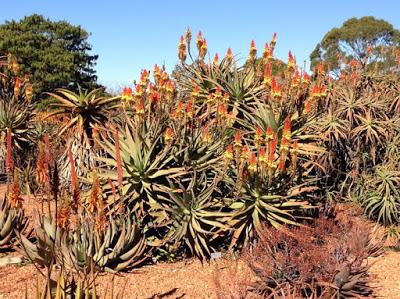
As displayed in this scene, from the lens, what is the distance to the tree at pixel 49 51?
32062 mm

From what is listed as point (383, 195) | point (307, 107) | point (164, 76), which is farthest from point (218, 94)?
point (383, 195)

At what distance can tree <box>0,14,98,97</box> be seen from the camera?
32.1 meters

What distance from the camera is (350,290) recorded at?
5.10 meters

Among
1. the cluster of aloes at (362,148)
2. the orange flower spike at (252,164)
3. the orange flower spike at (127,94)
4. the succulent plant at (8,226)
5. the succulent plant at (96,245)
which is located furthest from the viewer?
the cluster of aloes at (362,148)

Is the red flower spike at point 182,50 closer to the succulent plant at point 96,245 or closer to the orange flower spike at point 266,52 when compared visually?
the orange flower spike at point 266,52

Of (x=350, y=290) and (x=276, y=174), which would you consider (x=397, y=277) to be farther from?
(x=276, y=174)

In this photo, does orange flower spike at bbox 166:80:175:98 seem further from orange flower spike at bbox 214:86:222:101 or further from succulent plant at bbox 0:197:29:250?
succulent plant at bbox 0:197:29:250

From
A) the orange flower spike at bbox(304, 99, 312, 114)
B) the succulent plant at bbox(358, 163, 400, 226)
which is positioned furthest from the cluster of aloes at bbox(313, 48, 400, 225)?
the orange flower spike at bbox(304, 99, 312, 114)

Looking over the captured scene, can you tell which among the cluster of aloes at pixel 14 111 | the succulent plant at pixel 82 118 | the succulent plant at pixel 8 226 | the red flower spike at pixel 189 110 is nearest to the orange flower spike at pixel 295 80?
the red flower spike at pixel 189 110

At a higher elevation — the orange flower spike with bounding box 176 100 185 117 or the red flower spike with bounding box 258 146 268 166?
the orange flower spike with bounding box 176 100 185 117

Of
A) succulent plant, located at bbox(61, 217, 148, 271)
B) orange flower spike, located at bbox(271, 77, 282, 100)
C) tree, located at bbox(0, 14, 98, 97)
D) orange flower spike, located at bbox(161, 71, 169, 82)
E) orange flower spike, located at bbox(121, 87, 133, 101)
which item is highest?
tree, located at bbox(0, 14, 98, 97)

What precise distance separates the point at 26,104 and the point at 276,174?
6996 mm

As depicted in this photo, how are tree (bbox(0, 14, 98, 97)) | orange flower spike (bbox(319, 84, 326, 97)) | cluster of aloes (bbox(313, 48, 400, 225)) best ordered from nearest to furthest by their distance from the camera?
orange flower spike (bbox(319, 84, 326, 97)) → cluster of aloes (bbox(313, 48, 400, 225)) → tree (bbox(0, 14, 98, 97))

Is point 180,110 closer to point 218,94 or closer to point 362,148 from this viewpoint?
point 218,94
